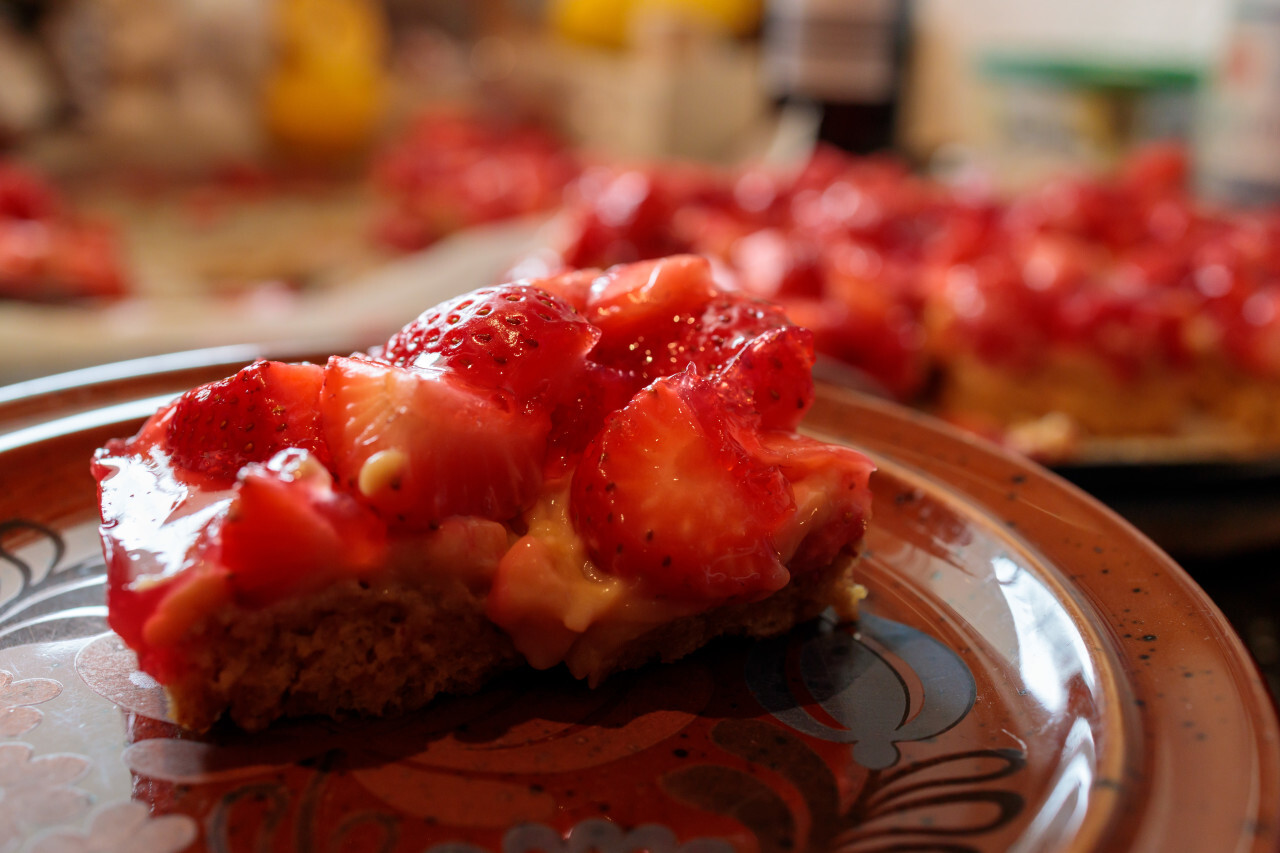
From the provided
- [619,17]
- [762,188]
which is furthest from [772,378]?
[619,17]

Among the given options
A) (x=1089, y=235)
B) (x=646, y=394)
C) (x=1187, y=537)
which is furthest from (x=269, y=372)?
(x=1089, y=235)

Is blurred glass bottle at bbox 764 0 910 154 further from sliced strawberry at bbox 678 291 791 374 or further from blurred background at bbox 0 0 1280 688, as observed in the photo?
sliced strawberry at bbox 678 291 791 374

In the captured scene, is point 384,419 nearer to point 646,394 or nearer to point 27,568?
point 646,394

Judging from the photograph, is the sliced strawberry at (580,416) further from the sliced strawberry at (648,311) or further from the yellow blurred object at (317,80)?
the yellow blurred object at (317,80)

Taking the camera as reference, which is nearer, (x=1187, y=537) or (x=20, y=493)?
(x=20, y=493)

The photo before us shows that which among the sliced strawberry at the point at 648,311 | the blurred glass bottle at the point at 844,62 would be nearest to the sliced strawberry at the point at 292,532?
the sliced strawberry at the point at 648,311

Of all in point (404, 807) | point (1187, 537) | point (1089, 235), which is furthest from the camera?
point (1089, 235)

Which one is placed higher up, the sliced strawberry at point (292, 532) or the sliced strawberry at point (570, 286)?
the sliced strawberry at point (570, 286)

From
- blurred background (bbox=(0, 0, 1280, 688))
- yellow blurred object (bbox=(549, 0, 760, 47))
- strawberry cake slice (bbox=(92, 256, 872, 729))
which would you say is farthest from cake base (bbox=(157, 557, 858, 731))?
yellow blurred object (bbox=(549, 0, 760, 47))
